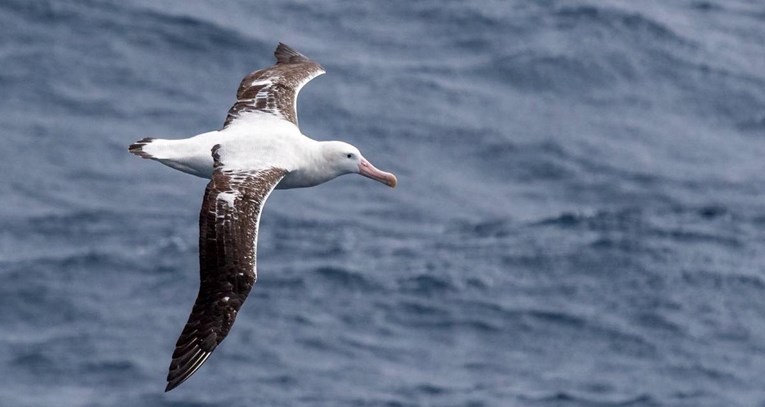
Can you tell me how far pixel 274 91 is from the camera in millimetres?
17094

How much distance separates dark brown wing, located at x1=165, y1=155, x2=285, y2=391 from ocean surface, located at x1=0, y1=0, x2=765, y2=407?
37.5ft

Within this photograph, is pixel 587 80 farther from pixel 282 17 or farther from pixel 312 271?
pixel 312 271

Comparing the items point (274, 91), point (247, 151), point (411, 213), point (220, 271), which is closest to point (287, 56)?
point (274, 91)

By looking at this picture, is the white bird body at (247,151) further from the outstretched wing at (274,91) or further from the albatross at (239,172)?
the outstretched wing at (274,91)

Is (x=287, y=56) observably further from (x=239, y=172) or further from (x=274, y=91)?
(x=239, y=172)

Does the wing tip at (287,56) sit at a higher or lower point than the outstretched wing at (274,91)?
higher

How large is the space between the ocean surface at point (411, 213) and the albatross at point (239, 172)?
9628mm

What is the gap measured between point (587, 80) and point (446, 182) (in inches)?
223

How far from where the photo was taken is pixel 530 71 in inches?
1393

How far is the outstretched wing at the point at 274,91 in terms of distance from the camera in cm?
1670

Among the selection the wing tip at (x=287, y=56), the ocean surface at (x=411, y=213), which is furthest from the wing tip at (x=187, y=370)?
the ocean surface at (x=411, y=213)

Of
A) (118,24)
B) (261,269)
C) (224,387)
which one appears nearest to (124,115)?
(118,24)

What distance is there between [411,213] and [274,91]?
13.3 m

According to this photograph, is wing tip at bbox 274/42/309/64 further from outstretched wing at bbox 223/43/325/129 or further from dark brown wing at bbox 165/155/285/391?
dark brown wing at bbox 165/155/285/391
